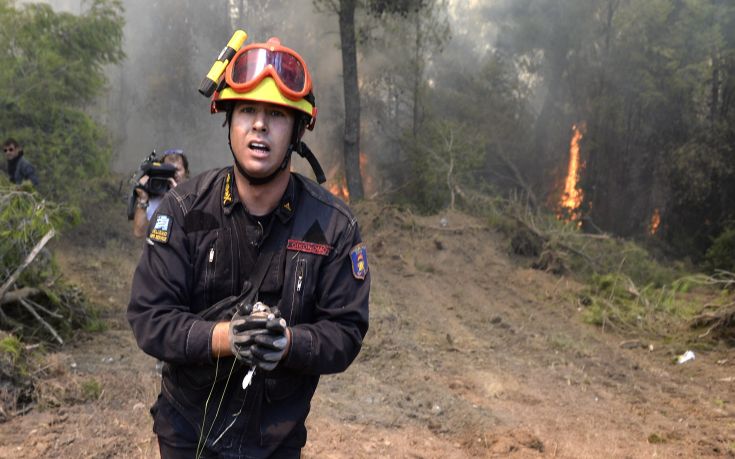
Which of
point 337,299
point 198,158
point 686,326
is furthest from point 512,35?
point 337,299

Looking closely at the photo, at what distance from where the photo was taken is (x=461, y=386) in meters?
6.43

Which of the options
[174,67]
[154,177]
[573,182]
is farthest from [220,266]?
[174,67]

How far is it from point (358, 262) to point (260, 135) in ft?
1.68

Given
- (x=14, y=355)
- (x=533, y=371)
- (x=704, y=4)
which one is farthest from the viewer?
(x=704, y=4)

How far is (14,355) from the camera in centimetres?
469

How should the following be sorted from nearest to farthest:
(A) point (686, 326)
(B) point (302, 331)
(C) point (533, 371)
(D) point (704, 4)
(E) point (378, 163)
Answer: (B) point (302, 331)
(C) point (533, 371)
(A) point (686, 326)
(D) point (704, 4)
(E) point (378, 163)

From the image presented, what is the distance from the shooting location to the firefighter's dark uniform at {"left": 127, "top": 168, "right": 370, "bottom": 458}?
205 centimetres

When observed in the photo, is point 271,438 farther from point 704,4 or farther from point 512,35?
point 512,35

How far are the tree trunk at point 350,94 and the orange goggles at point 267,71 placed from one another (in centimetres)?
1356

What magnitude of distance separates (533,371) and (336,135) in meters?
14.2

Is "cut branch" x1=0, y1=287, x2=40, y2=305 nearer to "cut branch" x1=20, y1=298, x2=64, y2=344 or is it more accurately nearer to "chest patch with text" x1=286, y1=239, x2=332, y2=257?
"cut branch" x1=20, y1=298, x2=64, y2=344

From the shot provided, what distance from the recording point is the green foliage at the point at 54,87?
442 inches

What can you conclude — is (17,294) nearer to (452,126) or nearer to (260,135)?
(260,135)

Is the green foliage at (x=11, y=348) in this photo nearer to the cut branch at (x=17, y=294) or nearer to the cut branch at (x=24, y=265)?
the cut branch at (x=24, y=265)
